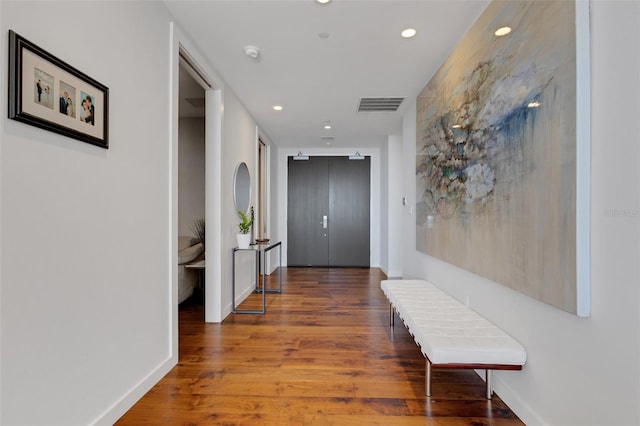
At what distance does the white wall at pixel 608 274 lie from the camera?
1136 millimetres

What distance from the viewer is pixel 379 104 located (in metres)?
4.13

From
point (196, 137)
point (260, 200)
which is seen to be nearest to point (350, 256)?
point (260, 200)

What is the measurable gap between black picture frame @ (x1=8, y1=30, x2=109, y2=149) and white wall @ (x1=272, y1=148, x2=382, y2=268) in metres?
5.41

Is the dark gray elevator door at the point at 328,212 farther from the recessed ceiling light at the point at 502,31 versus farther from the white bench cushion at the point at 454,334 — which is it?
the recessed ceiling light at the point at 502,31

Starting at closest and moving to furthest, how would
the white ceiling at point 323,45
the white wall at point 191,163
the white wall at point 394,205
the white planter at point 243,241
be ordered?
the white ceiling at point 323,45 < the white planter at point 243,241 < the white wall at point 191,163 < the white wall at point 394,205

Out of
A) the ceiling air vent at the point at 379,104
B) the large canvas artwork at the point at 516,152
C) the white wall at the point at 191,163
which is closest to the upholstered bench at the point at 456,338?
the large canvas artwork at the point at 516,152

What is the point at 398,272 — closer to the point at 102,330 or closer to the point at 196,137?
the point at 196,137

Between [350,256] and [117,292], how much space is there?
5.65 meters

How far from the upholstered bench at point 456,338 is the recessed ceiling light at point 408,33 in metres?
2.08

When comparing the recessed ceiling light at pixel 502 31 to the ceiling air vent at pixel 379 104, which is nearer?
the recessed ceiling light at pixel 502 31

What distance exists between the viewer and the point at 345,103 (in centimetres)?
411

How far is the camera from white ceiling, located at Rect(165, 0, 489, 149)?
224cm

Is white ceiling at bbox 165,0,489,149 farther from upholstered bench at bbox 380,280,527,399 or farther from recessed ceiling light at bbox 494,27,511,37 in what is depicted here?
upholstered bench at bbox 380,280,527,399

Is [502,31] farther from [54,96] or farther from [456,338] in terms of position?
[54,96]
